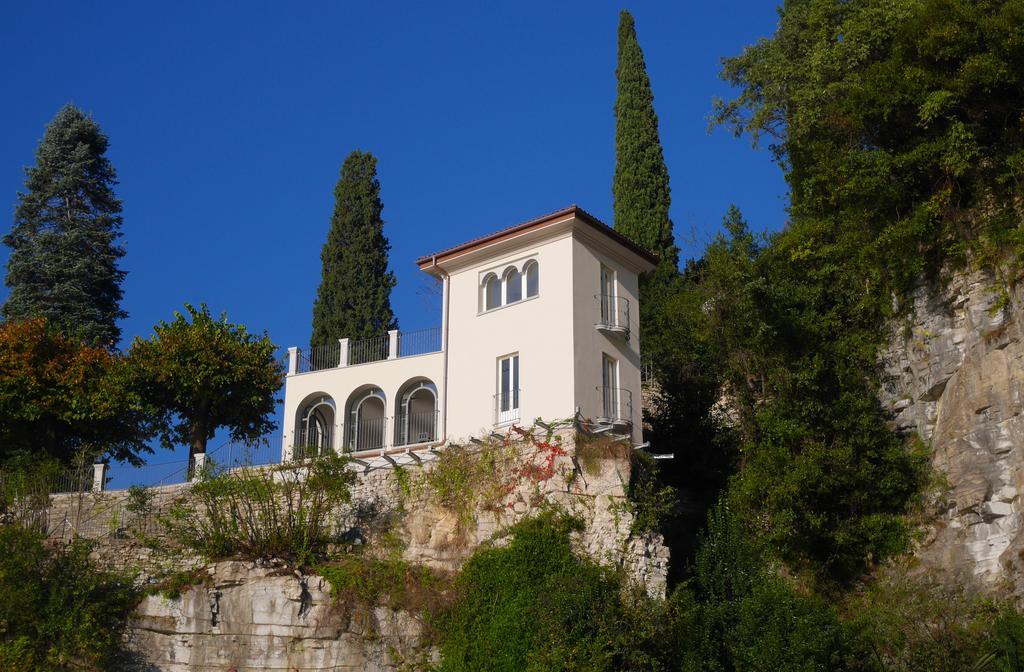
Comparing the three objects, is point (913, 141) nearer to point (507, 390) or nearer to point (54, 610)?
point (507, 390)

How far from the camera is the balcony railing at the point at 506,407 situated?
27344 mm

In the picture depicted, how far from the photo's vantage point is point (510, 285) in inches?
1142

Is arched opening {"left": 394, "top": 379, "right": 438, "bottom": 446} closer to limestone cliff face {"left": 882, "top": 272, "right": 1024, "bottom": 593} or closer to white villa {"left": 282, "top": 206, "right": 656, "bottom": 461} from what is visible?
white villa {"left": 282, "top": 206, "right": 656, "bottom": 461}

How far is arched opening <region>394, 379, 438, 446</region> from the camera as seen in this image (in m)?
31.1

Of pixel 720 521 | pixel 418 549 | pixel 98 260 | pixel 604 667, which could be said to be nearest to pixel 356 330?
pixel 98 260

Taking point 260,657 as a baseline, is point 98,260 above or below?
above

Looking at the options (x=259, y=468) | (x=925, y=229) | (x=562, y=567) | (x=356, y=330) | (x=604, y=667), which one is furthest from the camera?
(x=356, y=330)

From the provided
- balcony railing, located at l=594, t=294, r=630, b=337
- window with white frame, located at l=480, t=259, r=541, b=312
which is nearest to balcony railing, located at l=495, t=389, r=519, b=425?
window with white frame, located at l=480, t=259, r=541, b=312

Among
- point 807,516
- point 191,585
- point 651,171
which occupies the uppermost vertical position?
point 651,171

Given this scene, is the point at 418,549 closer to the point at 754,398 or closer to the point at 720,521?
the point at 720,521

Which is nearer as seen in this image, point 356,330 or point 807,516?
point 807,516

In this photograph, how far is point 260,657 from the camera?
25156 mm

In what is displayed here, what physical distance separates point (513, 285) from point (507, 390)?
2.97 metres

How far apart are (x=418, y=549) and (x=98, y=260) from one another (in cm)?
2207
